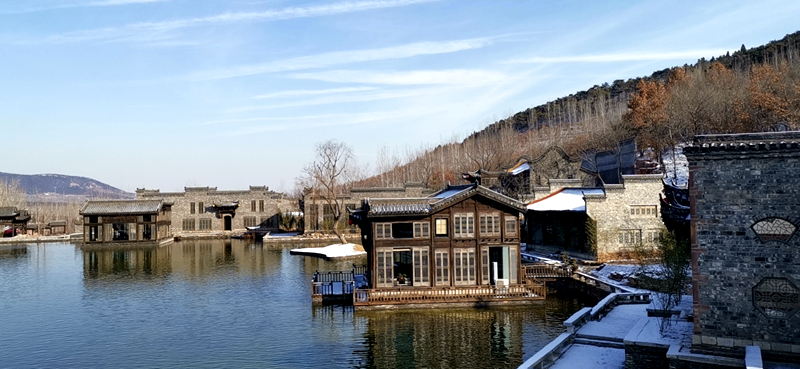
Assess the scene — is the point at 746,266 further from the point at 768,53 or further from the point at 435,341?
the point at 768,53

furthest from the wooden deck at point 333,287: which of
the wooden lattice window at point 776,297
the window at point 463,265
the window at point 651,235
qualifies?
the window at point 651,235

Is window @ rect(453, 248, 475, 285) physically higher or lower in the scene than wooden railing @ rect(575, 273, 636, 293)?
higher

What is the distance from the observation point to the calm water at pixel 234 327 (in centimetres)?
2012

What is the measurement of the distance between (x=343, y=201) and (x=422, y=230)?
134ft

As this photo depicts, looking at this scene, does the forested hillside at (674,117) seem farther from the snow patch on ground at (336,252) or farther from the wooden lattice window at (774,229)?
the wooden lattice window at (774,229)

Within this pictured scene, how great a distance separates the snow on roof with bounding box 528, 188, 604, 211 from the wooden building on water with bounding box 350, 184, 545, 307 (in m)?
10.9

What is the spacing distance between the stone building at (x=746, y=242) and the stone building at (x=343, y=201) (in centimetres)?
5206

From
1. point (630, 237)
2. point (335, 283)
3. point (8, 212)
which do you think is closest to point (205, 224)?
point (8, 212)

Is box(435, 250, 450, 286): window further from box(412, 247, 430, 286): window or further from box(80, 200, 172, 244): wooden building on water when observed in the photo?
box(80, 200, 172, 244): wooden building on water

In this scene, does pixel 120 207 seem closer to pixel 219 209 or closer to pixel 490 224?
pixel 219 209

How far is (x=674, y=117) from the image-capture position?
61.0 m

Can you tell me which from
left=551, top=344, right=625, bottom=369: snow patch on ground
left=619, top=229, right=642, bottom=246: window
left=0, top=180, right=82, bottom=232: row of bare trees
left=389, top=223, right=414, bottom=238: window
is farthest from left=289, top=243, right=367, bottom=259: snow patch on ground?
left=0, top=180, right=82, bottom=232: row of bare trees

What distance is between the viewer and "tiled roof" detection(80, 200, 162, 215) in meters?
60.3

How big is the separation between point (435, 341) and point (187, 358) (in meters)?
9.09
